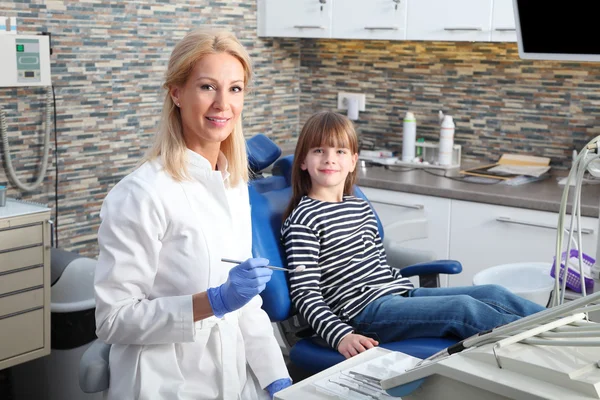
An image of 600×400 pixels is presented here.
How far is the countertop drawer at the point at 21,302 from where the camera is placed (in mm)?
2629

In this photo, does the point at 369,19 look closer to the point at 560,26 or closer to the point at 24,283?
the point at 560,26

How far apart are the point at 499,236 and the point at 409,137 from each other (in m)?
0.84

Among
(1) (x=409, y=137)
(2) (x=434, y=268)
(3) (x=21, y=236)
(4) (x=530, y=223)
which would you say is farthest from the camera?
(1) (x=409, y=137)

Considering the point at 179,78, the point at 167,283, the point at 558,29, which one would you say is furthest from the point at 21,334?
the point at 558,29

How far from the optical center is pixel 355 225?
7.88 ft

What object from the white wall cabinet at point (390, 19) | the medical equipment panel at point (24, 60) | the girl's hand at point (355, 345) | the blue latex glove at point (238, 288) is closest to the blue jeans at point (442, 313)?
the girl's hand at point (355, 345)

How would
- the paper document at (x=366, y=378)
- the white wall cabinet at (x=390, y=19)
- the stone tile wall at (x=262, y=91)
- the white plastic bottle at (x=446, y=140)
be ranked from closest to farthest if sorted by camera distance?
the paper document at (x=366, y=378) → the stone tile wall at (x=262, y=91) → the white wall cabinet at (x=390, y=19) → the white plastic bottle at (x=446, y=140)

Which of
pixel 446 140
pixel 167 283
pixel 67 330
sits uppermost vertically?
pixel 446 140

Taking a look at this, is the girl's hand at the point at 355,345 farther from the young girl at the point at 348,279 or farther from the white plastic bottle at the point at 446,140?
the white plastic bottle at the point at 446,140

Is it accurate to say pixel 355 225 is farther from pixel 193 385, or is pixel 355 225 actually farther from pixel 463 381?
pixel 463 381

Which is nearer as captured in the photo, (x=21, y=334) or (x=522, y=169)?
(x=21, y=334)

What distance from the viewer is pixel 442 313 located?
213 cm

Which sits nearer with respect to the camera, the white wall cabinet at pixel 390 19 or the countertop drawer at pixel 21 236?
the countertop drawer at pixel 21 236

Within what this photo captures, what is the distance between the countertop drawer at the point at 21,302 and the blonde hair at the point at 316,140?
97 centimetres
